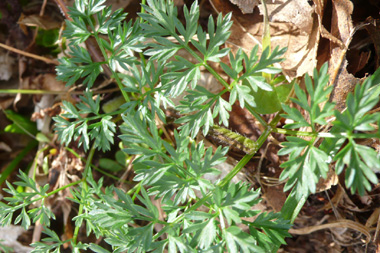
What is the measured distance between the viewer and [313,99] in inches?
45.2

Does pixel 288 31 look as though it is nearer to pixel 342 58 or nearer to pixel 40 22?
pixel 342 58

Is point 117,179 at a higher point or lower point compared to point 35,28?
lower

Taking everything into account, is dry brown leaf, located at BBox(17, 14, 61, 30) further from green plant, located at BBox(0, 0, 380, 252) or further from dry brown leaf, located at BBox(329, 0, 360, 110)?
dry brown leaf, located at BBox(329, 0, 360, 110)

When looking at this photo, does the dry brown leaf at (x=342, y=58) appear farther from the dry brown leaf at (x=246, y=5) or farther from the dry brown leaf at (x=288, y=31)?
the dry brown leaf at (x=246, y=5)

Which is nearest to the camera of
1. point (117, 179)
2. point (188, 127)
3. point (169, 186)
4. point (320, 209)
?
point (169, 186)

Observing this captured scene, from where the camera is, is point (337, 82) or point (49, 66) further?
point (49, 66)

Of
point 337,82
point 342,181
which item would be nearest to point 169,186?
point 337,82

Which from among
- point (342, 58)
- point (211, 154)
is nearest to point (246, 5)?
point (342, 58)

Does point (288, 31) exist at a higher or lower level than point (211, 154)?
higher

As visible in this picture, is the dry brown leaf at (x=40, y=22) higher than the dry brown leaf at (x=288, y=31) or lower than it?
higher

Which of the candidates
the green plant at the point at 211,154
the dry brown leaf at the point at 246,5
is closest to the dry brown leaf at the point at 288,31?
the dry brown leaf at the point at 246,5

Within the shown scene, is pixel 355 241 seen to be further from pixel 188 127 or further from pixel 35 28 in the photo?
pixel 35 28

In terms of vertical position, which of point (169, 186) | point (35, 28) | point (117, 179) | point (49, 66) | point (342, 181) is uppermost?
point (35, 28)

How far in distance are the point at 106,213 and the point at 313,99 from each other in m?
0.82
